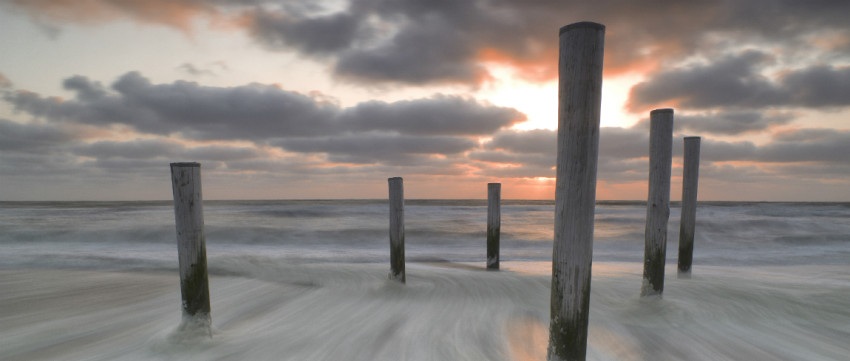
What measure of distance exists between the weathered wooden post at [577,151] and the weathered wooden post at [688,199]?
5.27 m

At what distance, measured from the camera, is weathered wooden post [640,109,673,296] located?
4797 mm

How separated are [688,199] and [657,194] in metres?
2.83

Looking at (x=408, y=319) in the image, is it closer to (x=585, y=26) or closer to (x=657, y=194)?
(x=657, y=194)

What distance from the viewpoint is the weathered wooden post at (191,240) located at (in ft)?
12.4

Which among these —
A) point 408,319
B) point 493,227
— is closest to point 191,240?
point 408,319

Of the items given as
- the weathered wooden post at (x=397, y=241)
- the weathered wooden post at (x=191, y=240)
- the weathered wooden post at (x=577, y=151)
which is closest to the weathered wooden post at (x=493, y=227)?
the weathered wooden post at (x=397, y=241)

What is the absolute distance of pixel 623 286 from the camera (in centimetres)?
627

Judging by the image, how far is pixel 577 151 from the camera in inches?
106

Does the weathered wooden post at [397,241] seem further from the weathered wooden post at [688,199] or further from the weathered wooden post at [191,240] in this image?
the weathered wooden post at [688,199]

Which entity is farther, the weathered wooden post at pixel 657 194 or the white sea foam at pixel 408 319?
the weathered wooden post at pixel 657 194

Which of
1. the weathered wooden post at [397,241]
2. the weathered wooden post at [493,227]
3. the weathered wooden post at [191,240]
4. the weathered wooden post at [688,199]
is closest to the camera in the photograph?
the weathered wooden post at [191,240]

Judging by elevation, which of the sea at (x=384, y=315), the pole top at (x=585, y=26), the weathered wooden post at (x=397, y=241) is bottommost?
the sea at (x=384, y=315)

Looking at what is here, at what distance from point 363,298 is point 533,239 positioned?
12789 mm

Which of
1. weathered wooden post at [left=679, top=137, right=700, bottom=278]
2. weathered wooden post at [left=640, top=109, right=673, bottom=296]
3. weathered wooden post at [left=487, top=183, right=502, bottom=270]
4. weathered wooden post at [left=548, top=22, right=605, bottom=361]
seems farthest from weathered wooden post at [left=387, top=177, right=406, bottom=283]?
weathered wooden post at [left=679, top=137, right=700, bottom=278]
